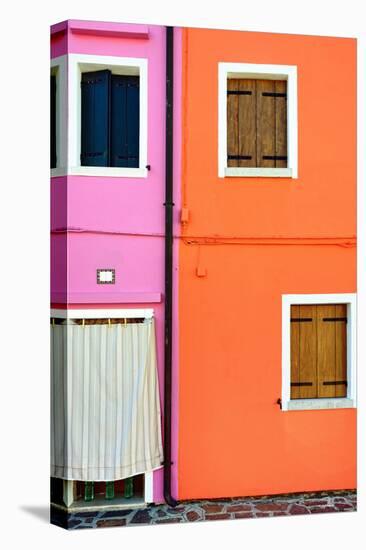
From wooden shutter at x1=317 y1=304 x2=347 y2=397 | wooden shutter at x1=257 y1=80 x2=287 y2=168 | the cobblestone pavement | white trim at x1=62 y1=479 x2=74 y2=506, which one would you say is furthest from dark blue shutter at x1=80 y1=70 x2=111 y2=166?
the cobblestone pavement

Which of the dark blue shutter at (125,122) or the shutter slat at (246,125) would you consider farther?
the shutter slat at (246,125)

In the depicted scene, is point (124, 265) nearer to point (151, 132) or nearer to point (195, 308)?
point (195, 308)

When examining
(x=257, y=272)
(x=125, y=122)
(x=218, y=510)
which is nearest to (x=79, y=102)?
(x=125, y=122)

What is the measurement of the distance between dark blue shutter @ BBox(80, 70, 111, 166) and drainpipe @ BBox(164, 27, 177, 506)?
0.29 meters

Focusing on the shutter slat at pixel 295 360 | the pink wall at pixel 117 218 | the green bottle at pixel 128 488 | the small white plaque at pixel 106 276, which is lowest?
the green bottle at pixel 128 488

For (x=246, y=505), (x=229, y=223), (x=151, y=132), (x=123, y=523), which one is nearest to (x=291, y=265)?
(x=229, y=223)

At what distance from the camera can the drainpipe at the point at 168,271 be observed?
302 centimetres

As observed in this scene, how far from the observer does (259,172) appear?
3121mm

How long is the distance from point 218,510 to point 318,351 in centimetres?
94

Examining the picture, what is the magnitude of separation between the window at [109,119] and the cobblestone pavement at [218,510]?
1676mm

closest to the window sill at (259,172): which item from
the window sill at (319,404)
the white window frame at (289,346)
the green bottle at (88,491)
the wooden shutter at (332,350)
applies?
the white window frame at (289,346)

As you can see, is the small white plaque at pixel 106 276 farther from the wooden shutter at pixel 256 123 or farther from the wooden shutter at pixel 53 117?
the wooden shutter at pixel 256 123

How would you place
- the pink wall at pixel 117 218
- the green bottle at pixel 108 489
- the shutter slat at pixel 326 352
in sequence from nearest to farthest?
the pink wall at pixel 117 218, the green bottle at pixel 108 489, the shutter slat at pixel 326 352

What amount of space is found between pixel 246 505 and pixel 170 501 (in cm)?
39
